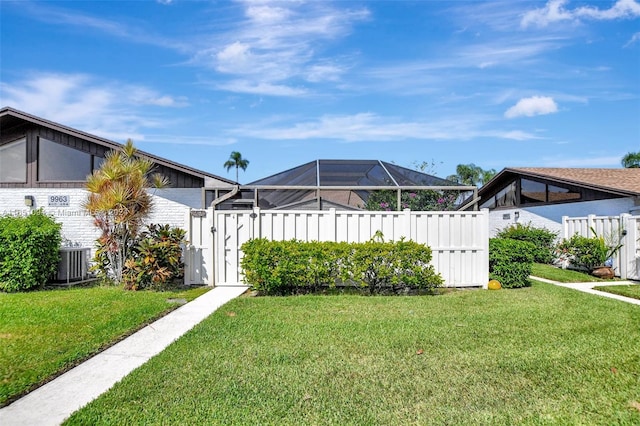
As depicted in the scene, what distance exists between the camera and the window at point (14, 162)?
1075 cm

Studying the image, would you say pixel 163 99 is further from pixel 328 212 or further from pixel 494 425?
pixel 494 425

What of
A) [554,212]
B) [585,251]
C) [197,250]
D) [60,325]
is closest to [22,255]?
[197,250]

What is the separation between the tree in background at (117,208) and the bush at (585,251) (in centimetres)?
1176

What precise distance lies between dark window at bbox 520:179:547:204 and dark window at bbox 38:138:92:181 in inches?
624

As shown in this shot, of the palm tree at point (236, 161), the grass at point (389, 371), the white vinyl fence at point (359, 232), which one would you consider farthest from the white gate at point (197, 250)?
the palm tree at point (236, 161)

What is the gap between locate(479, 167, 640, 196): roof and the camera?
1230cm

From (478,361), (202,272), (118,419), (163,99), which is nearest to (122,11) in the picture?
(163,99)

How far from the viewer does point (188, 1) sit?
854cm

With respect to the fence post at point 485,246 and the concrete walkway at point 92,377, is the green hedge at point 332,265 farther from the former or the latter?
the concrete walkway at point 92,377

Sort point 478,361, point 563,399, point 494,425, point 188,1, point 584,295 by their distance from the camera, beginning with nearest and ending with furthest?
1. point 494,425
2. point 563,399
3. point 478,361
4. point 584,295
5. point 188,1

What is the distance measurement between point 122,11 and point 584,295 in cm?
1121

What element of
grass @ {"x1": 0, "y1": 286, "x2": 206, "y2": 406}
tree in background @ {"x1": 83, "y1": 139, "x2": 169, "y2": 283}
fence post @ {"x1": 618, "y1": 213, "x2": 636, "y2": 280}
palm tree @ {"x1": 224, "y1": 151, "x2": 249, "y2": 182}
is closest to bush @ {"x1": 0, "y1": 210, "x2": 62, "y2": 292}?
grass @ {"x1": 0, "y1": 286, "x2": 206, "y2": 406}

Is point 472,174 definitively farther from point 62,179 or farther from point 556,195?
point 62,179

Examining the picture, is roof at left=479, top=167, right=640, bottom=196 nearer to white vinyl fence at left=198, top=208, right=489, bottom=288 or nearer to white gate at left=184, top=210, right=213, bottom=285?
white vinyl fence at left=198, top=208, right=489, bottom=288
